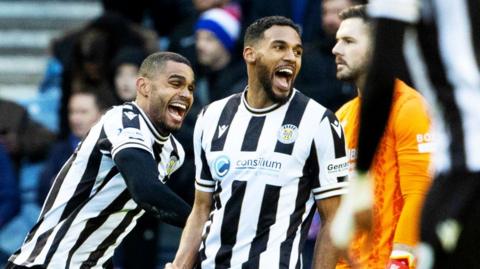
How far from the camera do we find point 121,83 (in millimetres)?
10273

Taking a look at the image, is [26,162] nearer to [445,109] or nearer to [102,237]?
[102,237]

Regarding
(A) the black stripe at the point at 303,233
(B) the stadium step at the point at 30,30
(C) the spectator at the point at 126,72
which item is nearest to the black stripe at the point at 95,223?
(A) the black stripe at the point at 303,233

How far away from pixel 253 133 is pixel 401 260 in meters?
0.93

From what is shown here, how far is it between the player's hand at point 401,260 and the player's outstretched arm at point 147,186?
3.21 feet

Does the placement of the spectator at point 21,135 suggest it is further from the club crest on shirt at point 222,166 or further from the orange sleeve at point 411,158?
the orange sleeve at point 411,158

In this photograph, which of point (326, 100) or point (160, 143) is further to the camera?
point (326, 100)

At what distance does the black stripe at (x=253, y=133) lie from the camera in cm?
687

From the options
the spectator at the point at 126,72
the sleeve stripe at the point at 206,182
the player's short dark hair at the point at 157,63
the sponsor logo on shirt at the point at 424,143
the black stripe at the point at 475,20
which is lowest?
the black stripe at the point at 475,20

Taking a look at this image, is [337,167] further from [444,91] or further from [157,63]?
[444,91]

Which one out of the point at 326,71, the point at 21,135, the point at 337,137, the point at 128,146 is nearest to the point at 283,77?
the point at 337,137

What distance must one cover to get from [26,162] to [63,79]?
69cm

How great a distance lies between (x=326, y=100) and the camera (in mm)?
9336

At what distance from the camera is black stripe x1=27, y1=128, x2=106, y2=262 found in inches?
274

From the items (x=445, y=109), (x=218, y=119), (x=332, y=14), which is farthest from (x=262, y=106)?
(x=332, y=14)
